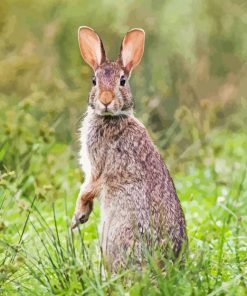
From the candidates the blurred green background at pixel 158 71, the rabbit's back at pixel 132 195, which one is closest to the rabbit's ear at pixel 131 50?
the rabbit's back at pixel 132 195

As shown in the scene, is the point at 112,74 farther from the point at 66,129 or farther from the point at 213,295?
the point at 66,129

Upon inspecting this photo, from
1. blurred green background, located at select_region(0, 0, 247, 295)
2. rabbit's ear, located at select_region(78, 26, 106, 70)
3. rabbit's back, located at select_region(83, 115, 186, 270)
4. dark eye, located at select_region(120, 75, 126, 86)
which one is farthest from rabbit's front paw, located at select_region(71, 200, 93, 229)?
blurred green background, located at select_region(0, 0, 247, 295)

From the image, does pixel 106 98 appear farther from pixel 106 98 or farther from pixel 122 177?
pixel 122 177

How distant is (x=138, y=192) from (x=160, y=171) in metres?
0.18

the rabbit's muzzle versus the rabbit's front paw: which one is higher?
the rabbit's muzzle

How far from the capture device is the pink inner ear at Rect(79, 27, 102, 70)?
22.5 ft

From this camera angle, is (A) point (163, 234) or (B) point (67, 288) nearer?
(B) point (67, 288)

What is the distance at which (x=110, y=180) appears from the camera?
654cm

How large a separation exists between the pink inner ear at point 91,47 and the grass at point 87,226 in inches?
31.9

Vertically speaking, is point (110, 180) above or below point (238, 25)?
below

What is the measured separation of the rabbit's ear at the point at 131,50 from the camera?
685 centimetres

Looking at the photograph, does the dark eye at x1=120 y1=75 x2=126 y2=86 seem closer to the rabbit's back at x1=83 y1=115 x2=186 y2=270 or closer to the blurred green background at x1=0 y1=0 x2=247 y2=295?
the rabbit's back at x1=83 y1=115 x2=186 y2=270

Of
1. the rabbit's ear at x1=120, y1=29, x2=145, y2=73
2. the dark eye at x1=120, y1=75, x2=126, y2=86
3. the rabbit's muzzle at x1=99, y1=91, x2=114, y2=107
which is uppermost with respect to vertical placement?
the rabbit's ear at x1=120, y1=29, x2=145, y2=73

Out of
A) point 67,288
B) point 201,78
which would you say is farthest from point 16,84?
point 67,288
